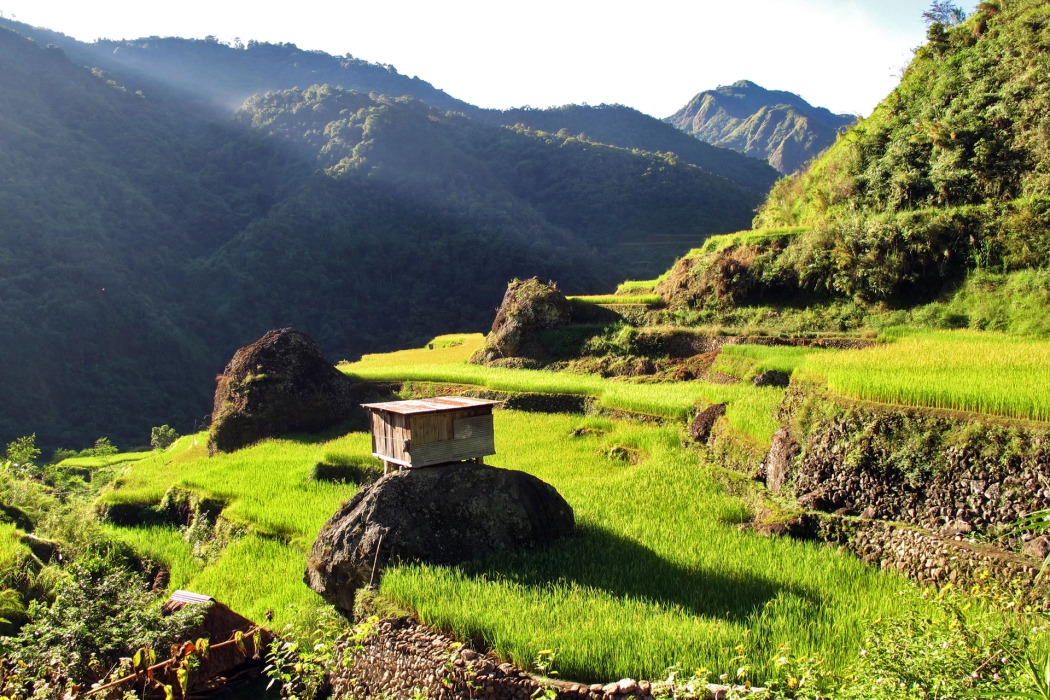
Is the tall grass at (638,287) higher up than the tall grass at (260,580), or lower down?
higher up

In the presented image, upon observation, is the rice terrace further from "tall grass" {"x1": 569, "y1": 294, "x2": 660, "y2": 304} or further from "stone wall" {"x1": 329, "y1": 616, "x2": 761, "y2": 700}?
"tall grass" {"x1": 569, "y1": 294, "x2": 660, "y2": 304}

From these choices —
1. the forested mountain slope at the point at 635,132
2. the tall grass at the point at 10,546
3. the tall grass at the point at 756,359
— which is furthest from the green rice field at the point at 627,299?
the forested mountain slope at the point at 635,132

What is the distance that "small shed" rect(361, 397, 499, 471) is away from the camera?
8.34 metres

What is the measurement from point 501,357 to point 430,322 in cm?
3621

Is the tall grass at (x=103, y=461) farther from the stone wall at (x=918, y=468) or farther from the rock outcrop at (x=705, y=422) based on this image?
the stone wall at (x=918, y=468)

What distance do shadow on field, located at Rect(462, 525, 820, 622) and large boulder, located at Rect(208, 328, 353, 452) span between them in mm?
11233

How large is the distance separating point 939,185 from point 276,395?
1717cm

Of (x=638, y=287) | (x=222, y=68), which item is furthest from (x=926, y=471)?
(x=222, y=68)

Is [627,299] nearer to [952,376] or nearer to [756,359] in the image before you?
[756,359]

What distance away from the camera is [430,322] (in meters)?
57.8

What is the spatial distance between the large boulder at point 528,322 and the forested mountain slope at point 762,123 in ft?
260

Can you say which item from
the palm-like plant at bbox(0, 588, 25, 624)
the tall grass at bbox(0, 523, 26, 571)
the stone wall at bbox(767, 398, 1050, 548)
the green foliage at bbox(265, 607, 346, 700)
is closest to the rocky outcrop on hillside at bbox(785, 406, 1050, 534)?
the stone wall at bbox(767, 398, 1050, 548)

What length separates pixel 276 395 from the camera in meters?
17.4

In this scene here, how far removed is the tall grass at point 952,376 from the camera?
23.5 feet
